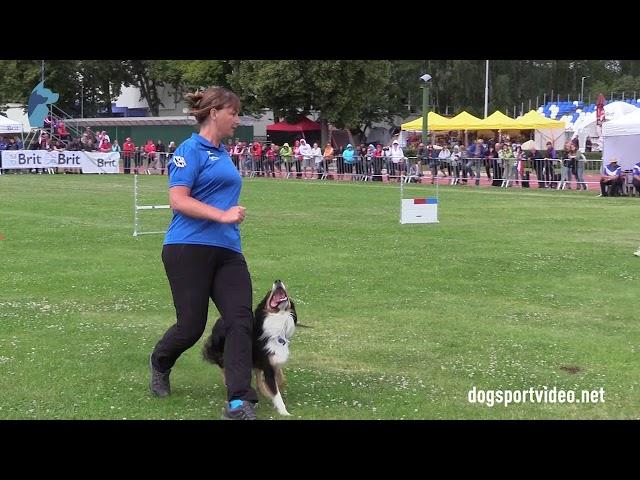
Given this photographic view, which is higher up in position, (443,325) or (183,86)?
(183,86)

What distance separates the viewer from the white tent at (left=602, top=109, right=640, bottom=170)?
1086 inches

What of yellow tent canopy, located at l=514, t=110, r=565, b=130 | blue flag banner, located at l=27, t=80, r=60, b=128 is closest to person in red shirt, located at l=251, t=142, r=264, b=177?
yellow tent canopy, located at l=514, t=110, r=565, b=130

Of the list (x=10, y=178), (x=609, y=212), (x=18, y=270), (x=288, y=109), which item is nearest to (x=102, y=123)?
(x=288, y=109)

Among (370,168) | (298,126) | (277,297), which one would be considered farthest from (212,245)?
(298,126)

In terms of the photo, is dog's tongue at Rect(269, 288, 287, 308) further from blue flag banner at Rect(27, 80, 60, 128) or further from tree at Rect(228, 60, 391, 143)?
blue flag banner at Rect(27, 80, 60, 128)

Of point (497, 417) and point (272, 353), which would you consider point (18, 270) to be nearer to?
point (272, 353)

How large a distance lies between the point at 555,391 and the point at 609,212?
1630 centimetres

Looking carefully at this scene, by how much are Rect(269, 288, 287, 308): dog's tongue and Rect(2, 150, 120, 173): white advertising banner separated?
119ft

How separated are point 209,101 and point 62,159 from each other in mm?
36549

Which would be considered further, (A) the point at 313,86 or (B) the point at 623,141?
(A) the point at 313,86

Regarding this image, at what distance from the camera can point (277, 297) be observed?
5559 mm

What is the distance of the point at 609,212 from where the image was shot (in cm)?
2134

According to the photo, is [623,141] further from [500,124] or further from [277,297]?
[277,297]

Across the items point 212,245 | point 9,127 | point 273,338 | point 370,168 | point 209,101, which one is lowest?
point 273,338
